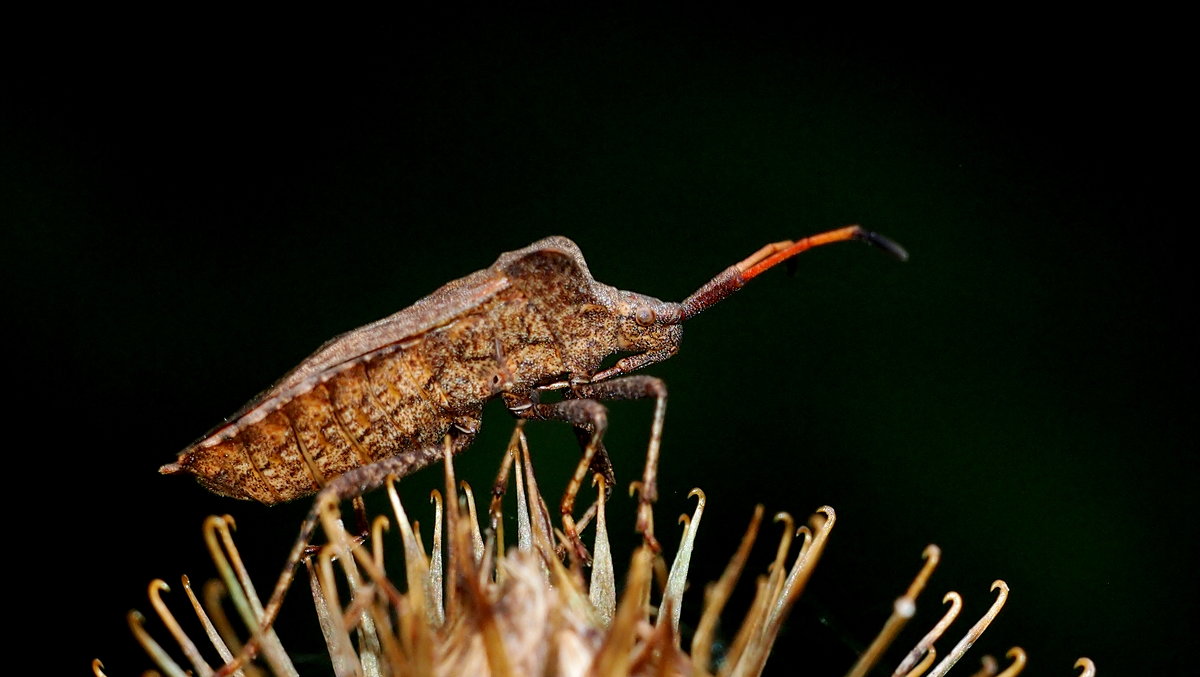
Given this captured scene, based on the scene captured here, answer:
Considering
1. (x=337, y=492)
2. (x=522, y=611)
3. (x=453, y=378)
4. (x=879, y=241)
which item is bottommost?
(x=522, y=611)

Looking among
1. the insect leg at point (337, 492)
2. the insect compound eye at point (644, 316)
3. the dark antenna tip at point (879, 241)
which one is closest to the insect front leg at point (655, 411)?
the insect compound eye at point (644, 316)

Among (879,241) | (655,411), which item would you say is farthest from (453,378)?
(879,241)

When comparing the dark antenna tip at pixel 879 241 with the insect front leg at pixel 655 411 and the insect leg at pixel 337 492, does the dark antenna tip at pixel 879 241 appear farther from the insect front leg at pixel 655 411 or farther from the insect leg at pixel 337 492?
the insect leg at pixel 337 492

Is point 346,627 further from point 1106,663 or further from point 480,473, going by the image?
point 1106,663

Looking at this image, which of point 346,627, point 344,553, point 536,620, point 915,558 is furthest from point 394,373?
point 915,558

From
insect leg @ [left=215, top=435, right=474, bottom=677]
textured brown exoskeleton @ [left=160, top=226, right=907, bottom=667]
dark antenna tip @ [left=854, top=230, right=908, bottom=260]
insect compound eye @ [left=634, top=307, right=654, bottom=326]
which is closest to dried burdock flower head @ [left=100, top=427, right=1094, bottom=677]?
insect leg @ [left=215, top=435, right=474, bottom=677]

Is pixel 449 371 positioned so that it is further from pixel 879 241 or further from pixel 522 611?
pixel 879 241
